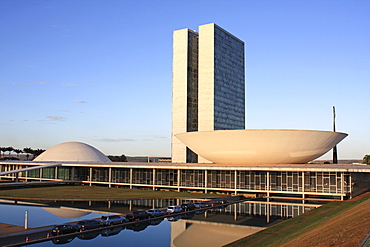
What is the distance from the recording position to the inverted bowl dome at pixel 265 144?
58.9 metres

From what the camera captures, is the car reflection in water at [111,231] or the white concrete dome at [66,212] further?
the white concrete dome at [66,212]

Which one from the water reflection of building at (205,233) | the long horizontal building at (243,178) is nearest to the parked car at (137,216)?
the water reflection of building at (205,233)

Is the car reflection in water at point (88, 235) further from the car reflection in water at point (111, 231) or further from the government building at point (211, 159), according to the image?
the government building at point (211, 159)

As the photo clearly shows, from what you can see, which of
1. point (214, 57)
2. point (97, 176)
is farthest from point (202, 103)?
point (97, 176)

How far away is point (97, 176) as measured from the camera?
76.8m

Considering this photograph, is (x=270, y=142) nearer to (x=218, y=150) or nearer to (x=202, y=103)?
(x=218, y=150)

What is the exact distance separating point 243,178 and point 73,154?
54.2 metres

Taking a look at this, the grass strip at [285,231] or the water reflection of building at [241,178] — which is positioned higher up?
the water reflection of building at [241,178]

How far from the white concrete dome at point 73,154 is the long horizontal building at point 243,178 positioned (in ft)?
52.8

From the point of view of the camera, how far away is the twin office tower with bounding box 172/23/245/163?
109 meters

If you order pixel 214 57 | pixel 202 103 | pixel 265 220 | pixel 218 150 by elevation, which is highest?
pixel 214 57

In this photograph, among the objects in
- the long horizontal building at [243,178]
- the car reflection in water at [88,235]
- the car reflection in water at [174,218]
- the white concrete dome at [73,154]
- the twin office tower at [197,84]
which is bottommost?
the car reflection in water at [88,235]

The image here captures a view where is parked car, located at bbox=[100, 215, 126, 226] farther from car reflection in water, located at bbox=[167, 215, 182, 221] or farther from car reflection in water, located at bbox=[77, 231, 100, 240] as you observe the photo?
car reflection in water, located at bbox=[167, 215, 182, 221]

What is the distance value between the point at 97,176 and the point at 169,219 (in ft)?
144
